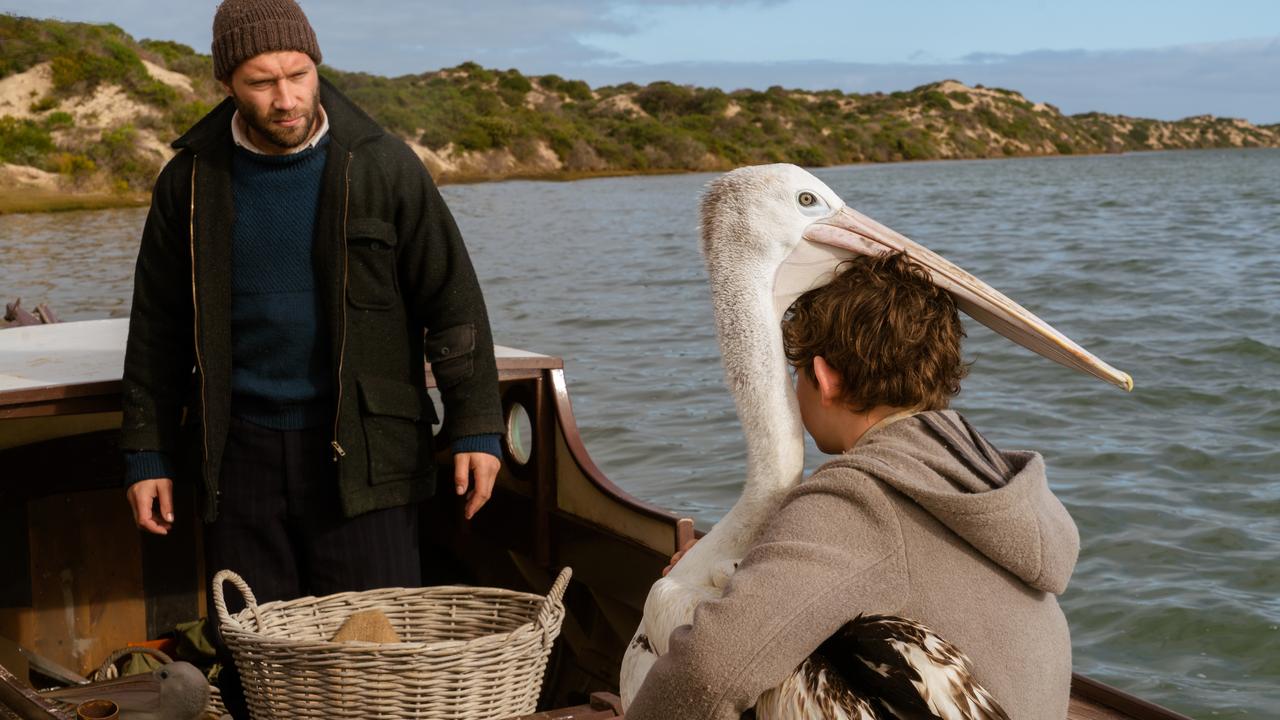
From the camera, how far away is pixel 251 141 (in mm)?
2922

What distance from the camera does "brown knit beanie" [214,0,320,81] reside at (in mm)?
2740

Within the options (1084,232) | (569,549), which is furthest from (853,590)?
(1084,232)

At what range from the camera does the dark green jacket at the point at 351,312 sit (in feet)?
9.41

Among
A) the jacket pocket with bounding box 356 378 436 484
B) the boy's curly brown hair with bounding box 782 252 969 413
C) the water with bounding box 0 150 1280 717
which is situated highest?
the boy's curly brown hair with bounding box 782 252 969 413

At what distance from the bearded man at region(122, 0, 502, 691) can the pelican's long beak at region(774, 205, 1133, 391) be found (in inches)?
36.8

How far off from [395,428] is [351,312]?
0.28 meters

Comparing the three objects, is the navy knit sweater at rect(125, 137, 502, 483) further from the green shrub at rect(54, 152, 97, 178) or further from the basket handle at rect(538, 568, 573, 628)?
the green shrub at rect(54, 152, 97, 178)

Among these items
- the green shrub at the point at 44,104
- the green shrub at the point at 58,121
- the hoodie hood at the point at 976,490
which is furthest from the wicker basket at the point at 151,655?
the green shrub at the point at 44,104

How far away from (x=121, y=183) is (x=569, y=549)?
30.7m

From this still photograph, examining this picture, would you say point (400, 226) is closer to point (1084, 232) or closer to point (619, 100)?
point (1084, 232)

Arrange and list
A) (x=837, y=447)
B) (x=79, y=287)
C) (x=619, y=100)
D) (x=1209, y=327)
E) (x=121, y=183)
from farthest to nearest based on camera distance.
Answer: (x=619, y=100) < (x=121, y=183) < (x=79, y=287) < (x=1209, y=327) < (x=837, y=447)

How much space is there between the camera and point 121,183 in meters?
31.8

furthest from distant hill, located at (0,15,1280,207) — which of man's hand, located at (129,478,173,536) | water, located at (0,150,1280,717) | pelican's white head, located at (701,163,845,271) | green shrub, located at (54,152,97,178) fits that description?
pelican's white head, located at (701,163,845,271)

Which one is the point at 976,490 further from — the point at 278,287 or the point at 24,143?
the point at 24,143
